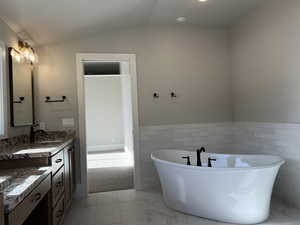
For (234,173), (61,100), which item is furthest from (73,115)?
(234,173)

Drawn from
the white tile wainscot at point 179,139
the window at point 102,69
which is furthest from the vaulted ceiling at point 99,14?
the window at point 102,69

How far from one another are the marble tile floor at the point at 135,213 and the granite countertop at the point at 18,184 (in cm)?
129

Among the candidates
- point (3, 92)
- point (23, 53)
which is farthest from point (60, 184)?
point (23, 53)

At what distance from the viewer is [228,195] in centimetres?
253

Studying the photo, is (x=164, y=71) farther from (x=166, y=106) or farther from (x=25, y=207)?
(x=25, y=207)

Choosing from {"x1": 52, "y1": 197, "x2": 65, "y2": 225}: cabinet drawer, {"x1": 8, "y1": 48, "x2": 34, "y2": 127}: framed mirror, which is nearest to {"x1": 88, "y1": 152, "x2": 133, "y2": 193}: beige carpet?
{"x1": 52, "y1": 197, "x2": 65, "y2": 225}: cabinet drawer

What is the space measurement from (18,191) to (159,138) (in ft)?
9.00

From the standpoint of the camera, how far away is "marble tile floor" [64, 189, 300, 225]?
8.69 ft

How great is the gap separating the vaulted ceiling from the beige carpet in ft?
7.93

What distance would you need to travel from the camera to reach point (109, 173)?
15.5 feet

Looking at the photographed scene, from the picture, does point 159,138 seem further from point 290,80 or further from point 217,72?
point 290,80

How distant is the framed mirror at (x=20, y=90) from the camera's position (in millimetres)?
2660

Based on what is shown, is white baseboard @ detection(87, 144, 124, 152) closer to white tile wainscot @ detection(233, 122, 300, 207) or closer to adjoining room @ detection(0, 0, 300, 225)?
adjoining room @ detection(0, 0, 300, 225)

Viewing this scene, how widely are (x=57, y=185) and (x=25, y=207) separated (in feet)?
3.32
